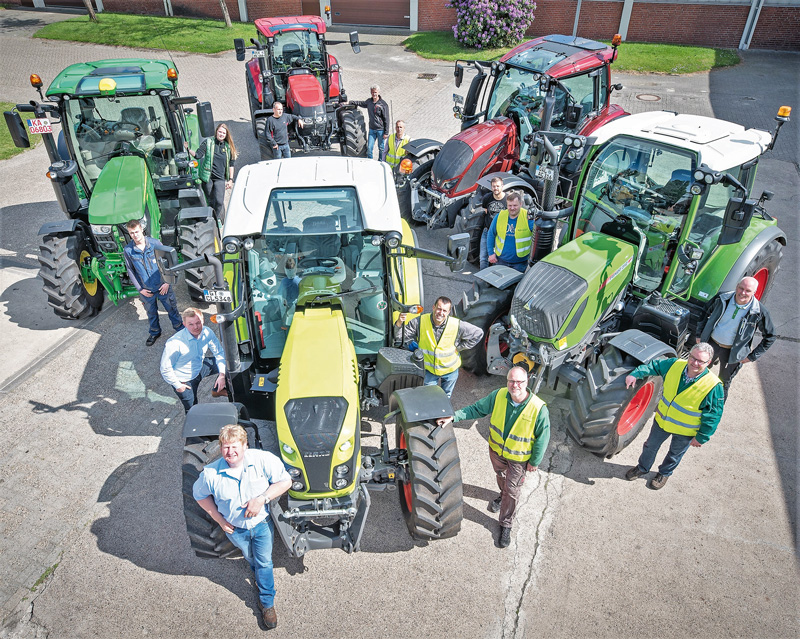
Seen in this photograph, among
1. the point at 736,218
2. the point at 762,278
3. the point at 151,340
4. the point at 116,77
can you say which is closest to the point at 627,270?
the point at 736,218

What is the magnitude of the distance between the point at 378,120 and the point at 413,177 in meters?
2.24

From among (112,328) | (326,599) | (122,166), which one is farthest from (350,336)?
(122,166)

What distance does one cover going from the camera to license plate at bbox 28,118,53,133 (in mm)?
7081

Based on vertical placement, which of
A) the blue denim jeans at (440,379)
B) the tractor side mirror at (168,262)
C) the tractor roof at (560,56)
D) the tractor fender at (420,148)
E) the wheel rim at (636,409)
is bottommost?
the wheel rim at (636,409)

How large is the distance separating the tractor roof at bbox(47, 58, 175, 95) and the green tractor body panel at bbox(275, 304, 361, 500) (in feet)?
16.3

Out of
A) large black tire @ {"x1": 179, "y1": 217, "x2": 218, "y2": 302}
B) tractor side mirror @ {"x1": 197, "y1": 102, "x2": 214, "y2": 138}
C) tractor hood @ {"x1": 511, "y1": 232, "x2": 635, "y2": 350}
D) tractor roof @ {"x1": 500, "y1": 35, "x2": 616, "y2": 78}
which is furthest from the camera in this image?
tractor roof @ {"x1": 500, "y1": 35, "x2": 616, "y2": 78}

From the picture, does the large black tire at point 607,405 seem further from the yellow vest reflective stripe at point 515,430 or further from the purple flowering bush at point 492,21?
the purple flowering bush at point 492,21

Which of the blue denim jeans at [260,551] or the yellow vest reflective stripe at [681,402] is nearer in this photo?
the blue denim jeans at [260,551]

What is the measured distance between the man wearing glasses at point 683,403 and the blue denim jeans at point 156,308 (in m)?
4.95

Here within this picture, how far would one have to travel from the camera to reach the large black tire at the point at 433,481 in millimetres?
4398

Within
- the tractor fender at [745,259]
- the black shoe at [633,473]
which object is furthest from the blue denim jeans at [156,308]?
the tractor fender at [745,259]

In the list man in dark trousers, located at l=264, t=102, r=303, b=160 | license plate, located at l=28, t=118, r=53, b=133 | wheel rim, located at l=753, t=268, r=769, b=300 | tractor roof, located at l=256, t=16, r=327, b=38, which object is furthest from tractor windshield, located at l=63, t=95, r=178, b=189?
wheel rim, located at l=753, t=268, r=769, b=300

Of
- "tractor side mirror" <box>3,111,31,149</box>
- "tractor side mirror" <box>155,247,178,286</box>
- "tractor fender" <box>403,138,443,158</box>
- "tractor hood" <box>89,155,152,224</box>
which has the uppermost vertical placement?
"tractor side mirror" <box>3,111,31,149</box>

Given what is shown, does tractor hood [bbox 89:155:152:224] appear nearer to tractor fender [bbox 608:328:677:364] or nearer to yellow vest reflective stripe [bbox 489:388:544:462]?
yellow vest reflective stripe [bbox 489:388:544:462]
